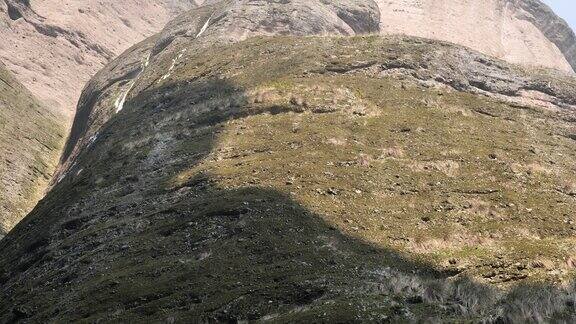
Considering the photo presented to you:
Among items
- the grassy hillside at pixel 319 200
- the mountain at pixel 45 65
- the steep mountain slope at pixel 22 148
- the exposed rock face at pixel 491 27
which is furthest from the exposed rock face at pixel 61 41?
the exposed rock face at pixel 491 27

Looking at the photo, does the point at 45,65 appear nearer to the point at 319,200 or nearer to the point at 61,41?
the point at 61,41

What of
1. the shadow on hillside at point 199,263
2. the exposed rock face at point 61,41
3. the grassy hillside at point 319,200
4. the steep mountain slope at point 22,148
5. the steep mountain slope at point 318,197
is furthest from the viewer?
the exposed rock face at point 61,41

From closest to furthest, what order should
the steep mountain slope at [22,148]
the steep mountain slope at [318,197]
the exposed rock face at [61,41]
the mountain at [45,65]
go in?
the steep mountain slope at [318,197] → the steep mountain slope at [22,148] → the mountain at [45,65] → the exposed rock face at [61,41]

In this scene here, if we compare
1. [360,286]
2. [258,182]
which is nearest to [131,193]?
[258,182]

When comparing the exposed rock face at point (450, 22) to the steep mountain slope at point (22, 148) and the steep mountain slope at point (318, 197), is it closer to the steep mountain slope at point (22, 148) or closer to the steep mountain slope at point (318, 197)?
the steep mountain slope at point (318, 197)

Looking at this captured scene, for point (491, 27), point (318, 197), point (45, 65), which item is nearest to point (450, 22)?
point (491, 27)

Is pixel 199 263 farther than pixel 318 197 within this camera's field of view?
No

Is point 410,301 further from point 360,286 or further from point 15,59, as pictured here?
point 15,59

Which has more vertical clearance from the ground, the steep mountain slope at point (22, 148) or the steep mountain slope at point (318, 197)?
the steep mountain slope at point (318, 197)
